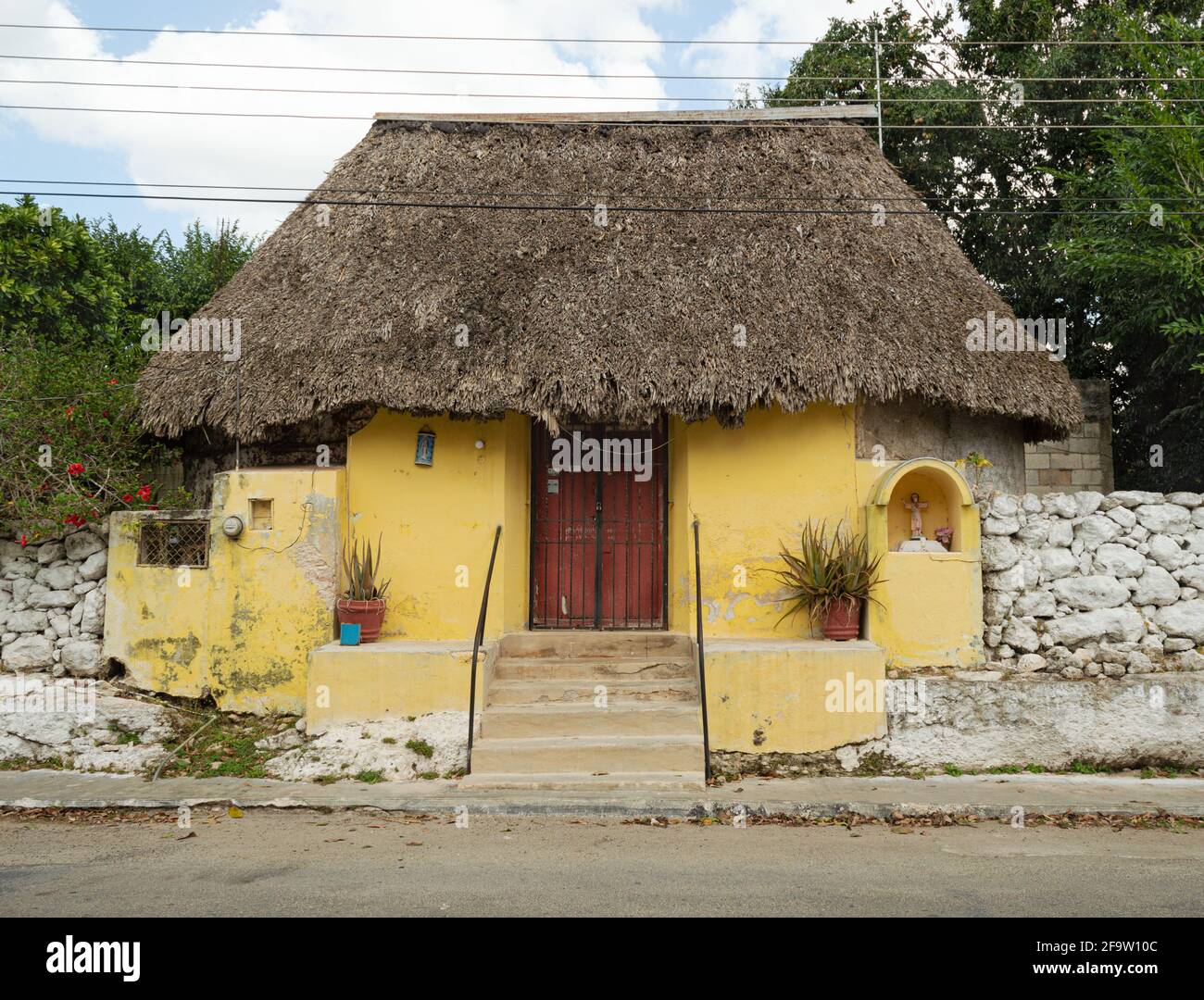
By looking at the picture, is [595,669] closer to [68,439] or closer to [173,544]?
[173,544]

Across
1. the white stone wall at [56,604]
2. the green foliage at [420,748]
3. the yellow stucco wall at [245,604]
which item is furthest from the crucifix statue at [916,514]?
the white stone wall at [56,604]

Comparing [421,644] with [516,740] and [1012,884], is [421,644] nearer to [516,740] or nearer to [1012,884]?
[516,740]

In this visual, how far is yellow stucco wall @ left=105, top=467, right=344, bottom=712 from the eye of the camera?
8.34 metres

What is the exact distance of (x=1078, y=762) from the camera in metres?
7.91

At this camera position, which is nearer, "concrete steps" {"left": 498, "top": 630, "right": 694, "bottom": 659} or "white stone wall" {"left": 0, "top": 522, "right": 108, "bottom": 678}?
"white stone wall" {"left": 0, "top": 522, "right": 108, "bottom": 678}

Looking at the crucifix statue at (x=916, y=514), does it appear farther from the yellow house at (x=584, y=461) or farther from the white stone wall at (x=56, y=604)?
the white stone wall at (x=56, y=604)

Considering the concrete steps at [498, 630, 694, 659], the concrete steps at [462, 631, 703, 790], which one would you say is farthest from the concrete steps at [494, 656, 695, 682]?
the concrete steps at [498, 630, 694, 659]

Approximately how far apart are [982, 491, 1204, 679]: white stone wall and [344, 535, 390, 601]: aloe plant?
18.2ft

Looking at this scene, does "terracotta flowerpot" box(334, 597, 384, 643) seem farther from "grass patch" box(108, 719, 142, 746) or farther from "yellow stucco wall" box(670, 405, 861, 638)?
"yellow stucco wall" box(670, 405, 861, 638)

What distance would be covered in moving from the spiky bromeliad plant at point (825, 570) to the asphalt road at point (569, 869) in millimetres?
2283

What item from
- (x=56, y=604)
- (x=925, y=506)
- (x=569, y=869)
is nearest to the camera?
(x=569, y=869)

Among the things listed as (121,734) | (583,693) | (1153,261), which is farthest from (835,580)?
(121,734)

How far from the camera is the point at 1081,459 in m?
13.1

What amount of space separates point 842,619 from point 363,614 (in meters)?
4.25
